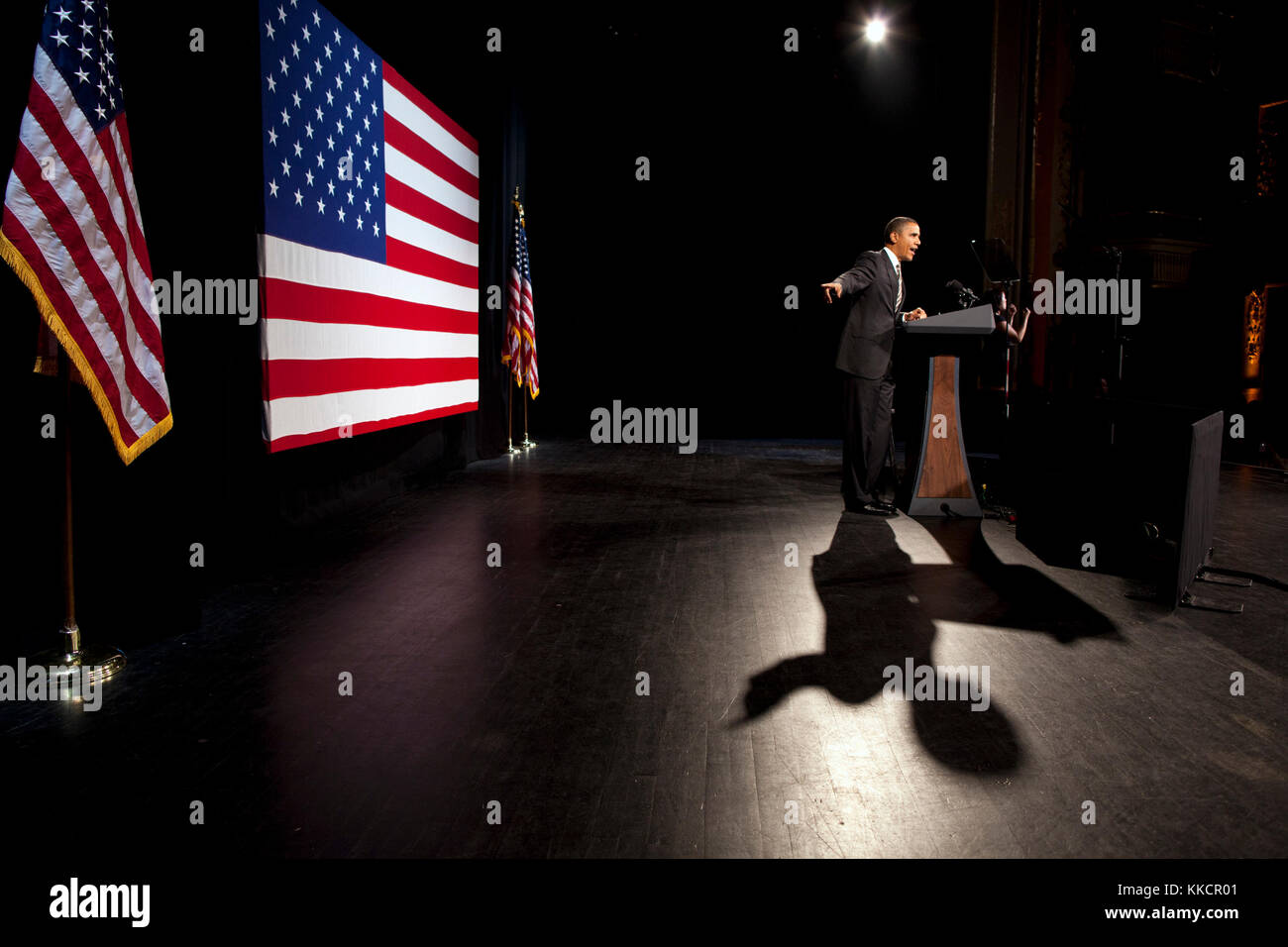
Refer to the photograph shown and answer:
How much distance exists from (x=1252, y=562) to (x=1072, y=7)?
552 centimetres

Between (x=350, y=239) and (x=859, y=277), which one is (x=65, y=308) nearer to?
(x=350, y=239)

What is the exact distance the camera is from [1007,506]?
4.89 m

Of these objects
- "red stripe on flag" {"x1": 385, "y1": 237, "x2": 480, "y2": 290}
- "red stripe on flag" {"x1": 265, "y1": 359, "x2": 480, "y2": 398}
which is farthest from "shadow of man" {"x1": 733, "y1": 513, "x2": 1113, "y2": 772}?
"red stripe on flag" {"x1": 385, "y1": 237, "x2": 480, "y2": 290}

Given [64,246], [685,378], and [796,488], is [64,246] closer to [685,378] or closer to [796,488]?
[796,488]

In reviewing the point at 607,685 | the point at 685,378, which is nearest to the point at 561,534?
the point at 607,685

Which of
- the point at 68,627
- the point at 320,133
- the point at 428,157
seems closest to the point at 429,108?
the point at 428,157

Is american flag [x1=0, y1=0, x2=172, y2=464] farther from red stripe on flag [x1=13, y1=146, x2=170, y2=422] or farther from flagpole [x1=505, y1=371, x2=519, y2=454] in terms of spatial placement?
flagpole [x1=505, y1=371, x2=519, y2=454]

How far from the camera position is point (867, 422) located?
4.61m

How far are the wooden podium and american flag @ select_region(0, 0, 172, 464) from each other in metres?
3.39

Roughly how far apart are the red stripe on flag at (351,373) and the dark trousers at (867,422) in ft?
8.40

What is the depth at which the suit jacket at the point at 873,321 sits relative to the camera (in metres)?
4.54

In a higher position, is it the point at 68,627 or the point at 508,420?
the point at 508,420

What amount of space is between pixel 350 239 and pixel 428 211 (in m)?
1.31
